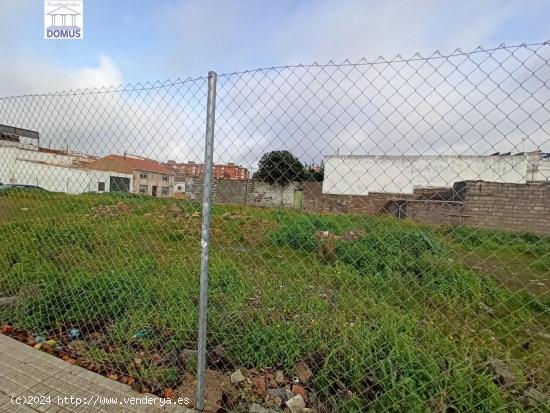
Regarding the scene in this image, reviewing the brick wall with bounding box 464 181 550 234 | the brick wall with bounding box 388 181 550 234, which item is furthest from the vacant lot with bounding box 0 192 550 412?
the brick wall with bounding box 464 181 550 234

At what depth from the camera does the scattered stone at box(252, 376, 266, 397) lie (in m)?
1.92

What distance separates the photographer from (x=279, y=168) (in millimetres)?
2076

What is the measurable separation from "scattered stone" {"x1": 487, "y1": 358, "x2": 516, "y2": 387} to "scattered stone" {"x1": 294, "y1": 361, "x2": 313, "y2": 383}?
48.8 inches

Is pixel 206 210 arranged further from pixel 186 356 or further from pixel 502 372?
pixel 502 372

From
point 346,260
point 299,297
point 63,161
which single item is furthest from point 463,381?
point 63,161

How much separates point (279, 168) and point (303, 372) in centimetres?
143

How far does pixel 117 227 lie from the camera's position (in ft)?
22.5

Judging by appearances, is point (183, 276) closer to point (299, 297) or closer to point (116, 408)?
point (299, 297)

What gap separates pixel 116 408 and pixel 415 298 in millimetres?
3473

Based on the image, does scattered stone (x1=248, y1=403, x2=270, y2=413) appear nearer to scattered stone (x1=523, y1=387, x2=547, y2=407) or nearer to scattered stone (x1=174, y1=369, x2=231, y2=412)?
scattered stone (x1=174, y1=369, x2=231, y2=412)

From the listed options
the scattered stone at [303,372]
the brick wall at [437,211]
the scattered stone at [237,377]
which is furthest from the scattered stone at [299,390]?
the brick wall at [437,211]

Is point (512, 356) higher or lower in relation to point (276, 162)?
lower

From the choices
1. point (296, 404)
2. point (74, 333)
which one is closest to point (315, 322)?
point (296, 404)

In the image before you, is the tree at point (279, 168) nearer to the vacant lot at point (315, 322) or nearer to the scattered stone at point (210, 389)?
the vacant lot at point (315, 322)
